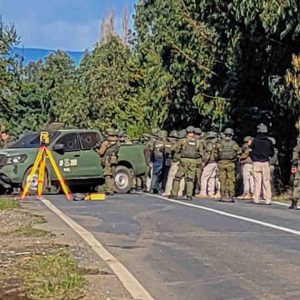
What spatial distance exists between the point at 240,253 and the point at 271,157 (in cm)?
972

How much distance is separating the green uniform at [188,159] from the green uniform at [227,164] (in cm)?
53

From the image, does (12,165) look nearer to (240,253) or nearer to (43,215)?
(43,215)

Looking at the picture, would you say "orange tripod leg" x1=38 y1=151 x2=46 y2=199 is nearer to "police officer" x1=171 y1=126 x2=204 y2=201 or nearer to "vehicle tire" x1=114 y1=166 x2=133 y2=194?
"vehicle tire" x1=114 y1=166 x2=133 y2=194

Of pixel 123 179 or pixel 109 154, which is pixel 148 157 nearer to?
pixel 123 179

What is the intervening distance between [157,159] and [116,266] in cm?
1492

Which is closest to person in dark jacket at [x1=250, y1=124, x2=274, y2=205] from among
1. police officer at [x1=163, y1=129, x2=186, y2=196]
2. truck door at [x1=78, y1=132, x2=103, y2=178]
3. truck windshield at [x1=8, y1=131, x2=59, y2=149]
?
police officer at [x1=163, y1=129, x2=186, y2=196]

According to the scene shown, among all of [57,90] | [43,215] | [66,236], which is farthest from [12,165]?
[57,90]

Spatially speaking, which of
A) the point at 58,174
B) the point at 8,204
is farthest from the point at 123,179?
the point at 8,204

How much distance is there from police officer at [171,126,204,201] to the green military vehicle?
3472 millimetres

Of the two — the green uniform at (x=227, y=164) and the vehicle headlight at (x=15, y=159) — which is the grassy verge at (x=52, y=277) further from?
the vehicle headlight at (x=15, y=159)

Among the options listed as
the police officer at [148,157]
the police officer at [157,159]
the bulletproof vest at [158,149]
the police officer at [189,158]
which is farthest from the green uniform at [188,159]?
the police officer at [148,157]

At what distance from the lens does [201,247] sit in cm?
1250

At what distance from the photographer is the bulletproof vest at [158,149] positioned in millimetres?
25211

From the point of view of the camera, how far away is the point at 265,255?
1175 centimetres
